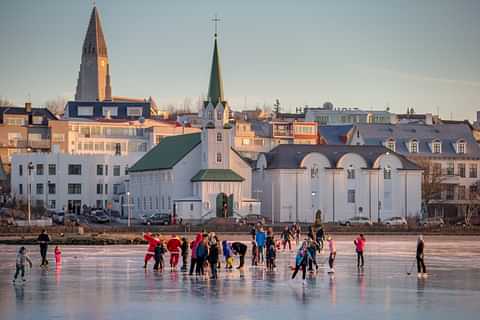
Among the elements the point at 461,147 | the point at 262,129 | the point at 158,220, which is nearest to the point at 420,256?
the point at 158,220

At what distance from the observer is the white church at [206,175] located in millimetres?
124688

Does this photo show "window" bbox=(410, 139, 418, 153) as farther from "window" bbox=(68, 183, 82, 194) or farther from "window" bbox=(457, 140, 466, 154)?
"window" bbox=(68, 183, 82, 194)

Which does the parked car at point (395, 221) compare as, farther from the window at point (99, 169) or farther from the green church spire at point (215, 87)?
the window at point (99, 169)

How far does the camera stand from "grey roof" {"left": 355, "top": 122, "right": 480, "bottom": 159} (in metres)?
151

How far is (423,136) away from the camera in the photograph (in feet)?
504

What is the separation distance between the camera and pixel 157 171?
136875 mm

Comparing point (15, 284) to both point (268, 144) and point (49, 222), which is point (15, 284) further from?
point (268, 144)

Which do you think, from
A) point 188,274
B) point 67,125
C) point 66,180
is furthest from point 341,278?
point 67,125

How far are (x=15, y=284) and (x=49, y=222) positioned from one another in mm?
66073

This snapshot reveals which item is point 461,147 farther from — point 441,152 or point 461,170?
point 461,170

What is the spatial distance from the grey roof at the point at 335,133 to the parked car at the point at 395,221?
4027cm

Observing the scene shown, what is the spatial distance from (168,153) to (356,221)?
1130 inches

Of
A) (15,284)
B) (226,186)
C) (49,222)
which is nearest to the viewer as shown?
(15,284)

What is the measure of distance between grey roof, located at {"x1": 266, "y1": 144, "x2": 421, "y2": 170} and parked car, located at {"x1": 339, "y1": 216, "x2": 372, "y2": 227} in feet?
26.7
